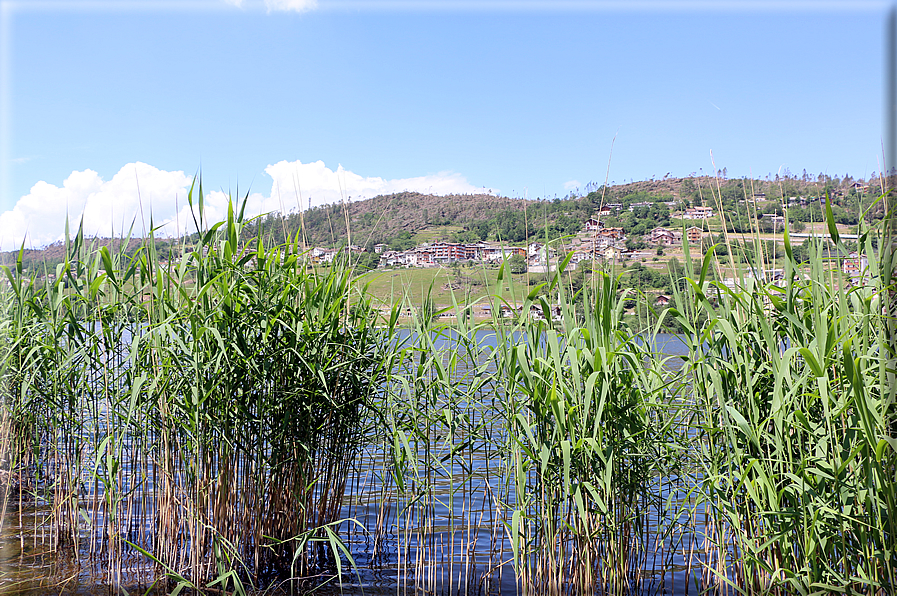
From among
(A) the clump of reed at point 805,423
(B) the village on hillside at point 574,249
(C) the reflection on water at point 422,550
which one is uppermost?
(B) the village on hillside at point 574,249

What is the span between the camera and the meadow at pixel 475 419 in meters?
2.64

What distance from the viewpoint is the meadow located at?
264cm

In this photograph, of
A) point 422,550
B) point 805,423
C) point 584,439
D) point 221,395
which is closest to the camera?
point 805,423

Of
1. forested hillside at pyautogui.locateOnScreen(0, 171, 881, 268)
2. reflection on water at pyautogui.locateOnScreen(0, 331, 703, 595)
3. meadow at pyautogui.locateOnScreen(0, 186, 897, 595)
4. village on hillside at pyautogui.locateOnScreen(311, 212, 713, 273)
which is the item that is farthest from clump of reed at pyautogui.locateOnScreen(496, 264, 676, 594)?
forested hillside at pyautogui.locateOnScreen(0, 171, 881, 268)

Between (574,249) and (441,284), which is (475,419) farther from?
(574,249)

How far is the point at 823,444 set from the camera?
8.38 ft

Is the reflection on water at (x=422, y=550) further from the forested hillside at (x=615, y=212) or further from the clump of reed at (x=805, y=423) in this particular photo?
the forested hillside at (x=615, y=212)

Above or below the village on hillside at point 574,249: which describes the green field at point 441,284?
below

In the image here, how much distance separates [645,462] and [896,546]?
42.8 inches

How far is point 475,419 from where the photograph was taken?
3.61 meters

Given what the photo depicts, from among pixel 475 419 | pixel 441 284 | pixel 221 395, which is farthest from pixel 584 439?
pixel 221 395

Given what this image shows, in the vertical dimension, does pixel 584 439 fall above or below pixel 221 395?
below

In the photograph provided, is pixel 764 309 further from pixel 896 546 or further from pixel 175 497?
pixel 175 497

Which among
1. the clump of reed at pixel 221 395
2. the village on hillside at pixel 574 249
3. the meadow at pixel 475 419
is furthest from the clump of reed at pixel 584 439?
the clump of reed at pixel 221 395
